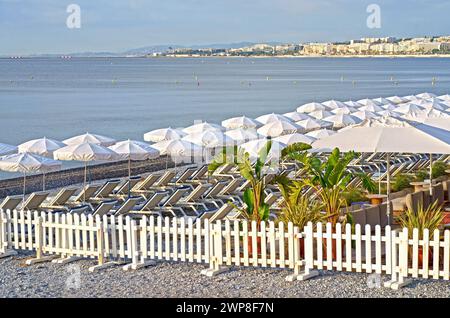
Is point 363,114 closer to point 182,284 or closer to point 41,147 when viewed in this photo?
point 41,147

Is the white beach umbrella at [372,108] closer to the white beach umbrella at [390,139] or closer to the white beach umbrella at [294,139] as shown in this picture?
the white beach umbrella at [294,139]

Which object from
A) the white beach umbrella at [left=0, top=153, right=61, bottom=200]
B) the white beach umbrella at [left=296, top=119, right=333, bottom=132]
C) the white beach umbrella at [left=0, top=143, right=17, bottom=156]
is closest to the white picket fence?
the white beach umbrella at [left=0, top=153, right=61, bottom=200]

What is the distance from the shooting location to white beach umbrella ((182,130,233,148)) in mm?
21984

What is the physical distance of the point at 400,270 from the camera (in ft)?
34.1

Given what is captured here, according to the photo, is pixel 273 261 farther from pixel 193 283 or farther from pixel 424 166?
pixel 424 166

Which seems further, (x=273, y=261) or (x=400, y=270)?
(x=273, y=261)

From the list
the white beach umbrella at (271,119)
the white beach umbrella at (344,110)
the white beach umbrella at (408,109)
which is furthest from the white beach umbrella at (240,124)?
the white beach umbrella at (408,109)

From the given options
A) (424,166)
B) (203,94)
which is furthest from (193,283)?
(203,94)

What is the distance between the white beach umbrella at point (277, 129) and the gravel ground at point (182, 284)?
1358 centimetres

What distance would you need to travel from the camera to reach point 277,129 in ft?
82.5

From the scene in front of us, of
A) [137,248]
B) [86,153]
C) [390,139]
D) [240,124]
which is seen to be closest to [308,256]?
[137,248]

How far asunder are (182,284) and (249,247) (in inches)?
46.1

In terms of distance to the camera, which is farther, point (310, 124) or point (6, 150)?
point (310, 124)
